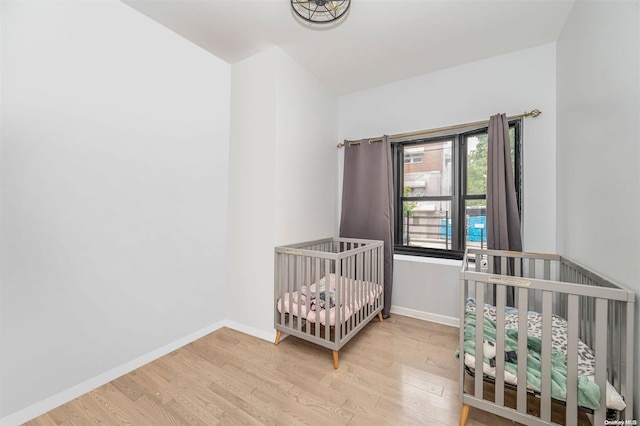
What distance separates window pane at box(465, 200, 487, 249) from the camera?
2.48 metres

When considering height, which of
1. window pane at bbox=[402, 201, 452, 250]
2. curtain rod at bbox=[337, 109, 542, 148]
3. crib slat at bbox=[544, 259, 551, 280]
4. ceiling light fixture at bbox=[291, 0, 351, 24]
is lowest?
crib slat at bbox=[544, 259, 551, 280]

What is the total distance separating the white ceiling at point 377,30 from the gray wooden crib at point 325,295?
67.3 inches

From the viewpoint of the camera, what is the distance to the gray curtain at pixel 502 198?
213 cm

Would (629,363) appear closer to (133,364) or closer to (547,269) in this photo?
(547,269)

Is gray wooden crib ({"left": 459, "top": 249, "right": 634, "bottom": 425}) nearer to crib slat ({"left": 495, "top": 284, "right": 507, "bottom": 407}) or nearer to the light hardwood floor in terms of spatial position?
crib slat ({"left": 495, "top": 284, "right": 507, "bottom": 407})

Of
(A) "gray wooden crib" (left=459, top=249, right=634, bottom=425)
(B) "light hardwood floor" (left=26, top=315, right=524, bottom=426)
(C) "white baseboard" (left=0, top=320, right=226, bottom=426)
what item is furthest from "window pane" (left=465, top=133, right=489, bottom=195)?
(C) "white baseboard" (left=0, top=320, right=226, bottom=426)

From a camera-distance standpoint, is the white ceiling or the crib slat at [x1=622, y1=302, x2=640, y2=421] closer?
the crib slat at [x1=622, y1=302, x2=640, y2=421]

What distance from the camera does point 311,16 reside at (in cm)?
183

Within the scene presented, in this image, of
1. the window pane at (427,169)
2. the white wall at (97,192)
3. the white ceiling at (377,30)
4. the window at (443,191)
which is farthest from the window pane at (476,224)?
Answer: the white wall at (97,192)

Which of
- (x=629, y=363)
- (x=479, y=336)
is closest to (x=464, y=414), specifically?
(x=479, y=336)

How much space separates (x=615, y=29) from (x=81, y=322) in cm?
329

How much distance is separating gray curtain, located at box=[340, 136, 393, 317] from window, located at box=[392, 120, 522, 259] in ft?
0.95

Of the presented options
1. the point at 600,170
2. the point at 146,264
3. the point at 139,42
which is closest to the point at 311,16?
the point at 139,42

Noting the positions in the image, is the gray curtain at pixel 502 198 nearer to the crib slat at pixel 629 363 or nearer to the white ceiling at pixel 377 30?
the white ceiling at pixel 377 30
